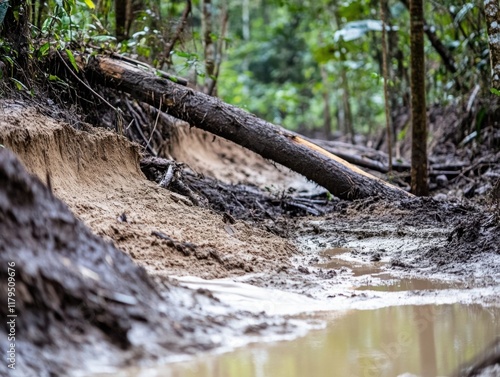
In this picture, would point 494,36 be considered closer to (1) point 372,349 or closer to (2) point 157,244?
(2) point 157,244

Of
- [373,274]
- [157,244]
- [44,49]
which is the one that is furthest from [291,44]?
[157,244]

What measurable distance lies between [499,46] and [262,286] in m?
3.71

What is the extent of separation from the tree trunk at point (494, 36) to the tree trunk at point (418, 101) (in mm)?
1324

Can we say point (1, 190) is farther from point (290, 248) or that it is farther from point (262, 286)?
point (290, 248)

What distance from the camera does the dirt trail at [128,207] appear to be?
503cm

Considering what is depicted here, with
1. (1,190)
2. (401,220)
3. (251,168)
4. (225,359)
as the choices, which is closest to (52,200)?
(1,190)

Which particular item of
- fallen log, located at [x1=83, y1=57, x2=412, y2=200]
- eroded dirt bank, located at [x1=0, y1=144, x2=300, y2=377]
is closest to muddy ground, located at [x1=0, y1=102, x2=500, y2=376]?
eroded dirt bank, located at [x1=0, y1=144, x2=300, y2=377]

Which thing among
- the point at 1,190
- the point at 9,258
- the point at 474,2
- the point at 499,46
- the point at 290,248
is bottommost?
the point at 290,248

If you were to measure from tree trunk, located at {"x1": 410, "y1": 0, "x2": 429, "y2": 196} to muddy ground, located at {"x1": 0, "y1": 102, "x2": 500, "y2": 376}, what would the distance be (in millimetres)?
591

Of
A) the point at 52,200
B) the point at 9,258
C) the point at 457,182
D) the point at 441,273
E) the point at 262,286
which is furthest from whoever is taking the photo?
the point at 457,182

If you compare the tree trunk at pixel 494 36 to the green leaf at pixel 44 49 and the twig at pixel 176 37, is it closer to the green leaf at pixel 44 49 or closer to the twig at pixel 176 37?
the twig at pixel 176 37

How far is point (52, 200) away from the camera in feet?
12.2

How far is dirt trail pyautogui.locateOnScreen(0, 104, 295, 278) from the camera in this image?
503cm

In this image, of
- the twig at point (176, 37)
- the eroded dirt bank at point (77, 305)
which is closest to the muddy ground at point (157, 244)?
the eroded dirt bank at point (77, 305)
